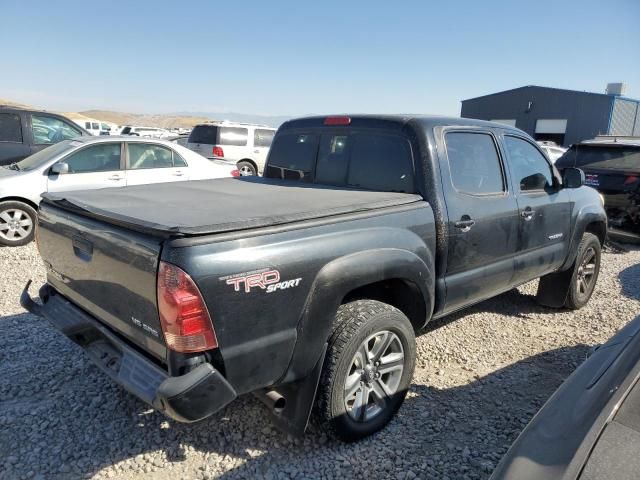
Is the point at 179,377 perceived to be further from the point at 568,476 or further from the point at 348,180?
the point at 348,180

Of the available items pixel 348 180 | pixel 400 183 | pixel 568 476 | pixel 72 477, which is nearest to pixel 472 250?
pixel 400 183

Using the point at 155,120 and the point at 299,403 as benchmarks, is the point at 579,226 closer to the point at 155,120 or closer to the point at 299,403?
the point at 299,403

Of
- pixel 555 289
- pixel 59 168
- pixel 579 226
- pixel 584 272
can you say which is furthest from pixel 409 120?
pixel 59 168

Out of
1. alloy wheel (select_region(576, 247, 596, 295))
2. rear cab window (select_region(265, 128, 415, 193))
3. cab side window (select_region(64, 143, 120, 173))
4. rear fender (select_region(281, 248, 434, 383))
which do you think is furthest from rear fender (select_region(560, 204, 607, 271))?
cab side window (select_region(64, 143, 120, 173))

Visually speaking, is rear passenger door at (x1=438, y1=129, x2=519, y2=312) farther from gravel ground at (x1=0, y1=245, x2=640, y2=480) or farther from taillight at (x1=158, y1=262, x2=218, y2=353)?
taillight at (x1=158, y1=262, x2=218, y2=353)

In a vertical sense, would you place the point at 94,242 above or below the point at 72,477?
above

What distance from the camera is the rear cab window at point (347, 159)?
325 centimetres

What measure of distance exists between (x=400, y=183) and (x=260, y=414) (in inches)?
71.4

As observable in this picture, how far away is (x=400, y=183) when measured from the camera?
3.22 m

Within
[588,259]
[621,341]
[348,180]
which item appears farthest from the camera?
[588,259]

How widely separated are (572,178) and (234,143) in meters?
10.7

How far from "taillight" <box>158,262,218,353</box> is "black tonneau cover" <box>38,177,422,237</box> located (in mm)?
194

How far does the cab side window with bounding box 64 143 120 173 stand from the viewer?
6797 millimetres

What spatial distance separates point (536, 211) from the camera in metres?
3.91
